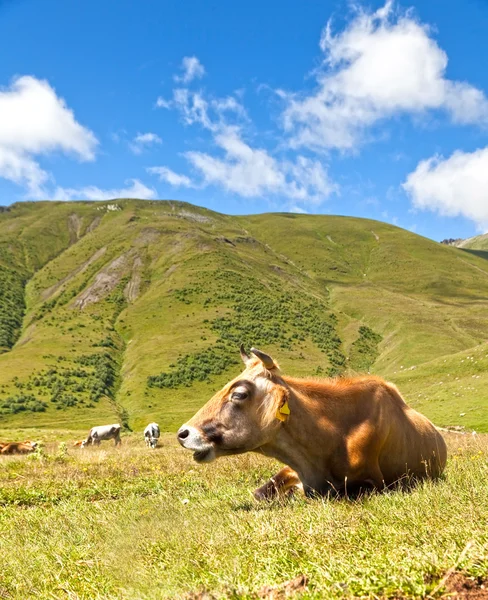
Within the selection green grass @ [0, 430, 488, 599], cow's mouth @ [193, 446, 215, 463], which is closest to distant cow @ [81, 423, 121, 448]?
green grass @ [0, 430, 488, 599]

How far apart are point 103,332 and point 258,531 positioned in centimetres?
12495

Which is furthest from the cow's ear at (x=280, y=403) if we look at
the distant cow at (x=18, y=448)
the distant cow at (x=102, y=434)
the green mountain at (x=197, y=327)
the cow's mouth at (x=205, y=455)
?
the distant cow at (x=102, y=434)

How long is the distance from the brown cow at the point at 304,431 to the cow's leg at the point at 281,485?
0.05 feet

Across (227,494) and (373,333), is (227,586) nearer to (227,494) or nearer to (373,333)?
(227,494)

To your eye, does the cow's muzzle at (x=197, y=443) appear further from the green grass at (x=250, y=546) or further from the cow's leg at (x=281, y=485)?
the cow's leg at (x=281, y=485)

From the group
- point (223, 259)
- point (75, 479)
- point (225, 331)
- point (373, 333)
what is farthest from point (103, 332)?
point (75, 479)

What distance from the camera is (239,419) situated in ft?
22.3

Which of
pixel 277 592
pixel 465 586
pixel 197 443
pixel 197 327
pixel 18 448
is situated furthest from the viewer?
pixel 197 327

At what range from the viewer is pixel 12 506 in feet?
32.9

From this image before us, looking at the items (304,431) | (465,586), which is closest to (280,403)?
(304,431)

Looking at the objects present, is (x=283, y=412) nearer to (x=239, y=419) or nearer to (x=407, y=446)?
(x=239, y=419)

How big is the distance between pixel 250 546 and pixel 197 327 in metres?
113

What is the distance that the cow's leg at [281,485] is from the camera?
7446mm

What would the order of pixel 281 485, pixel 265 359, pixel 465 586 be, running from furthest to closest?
pixel 281 485, pixel 265 359, pixel 465 586
